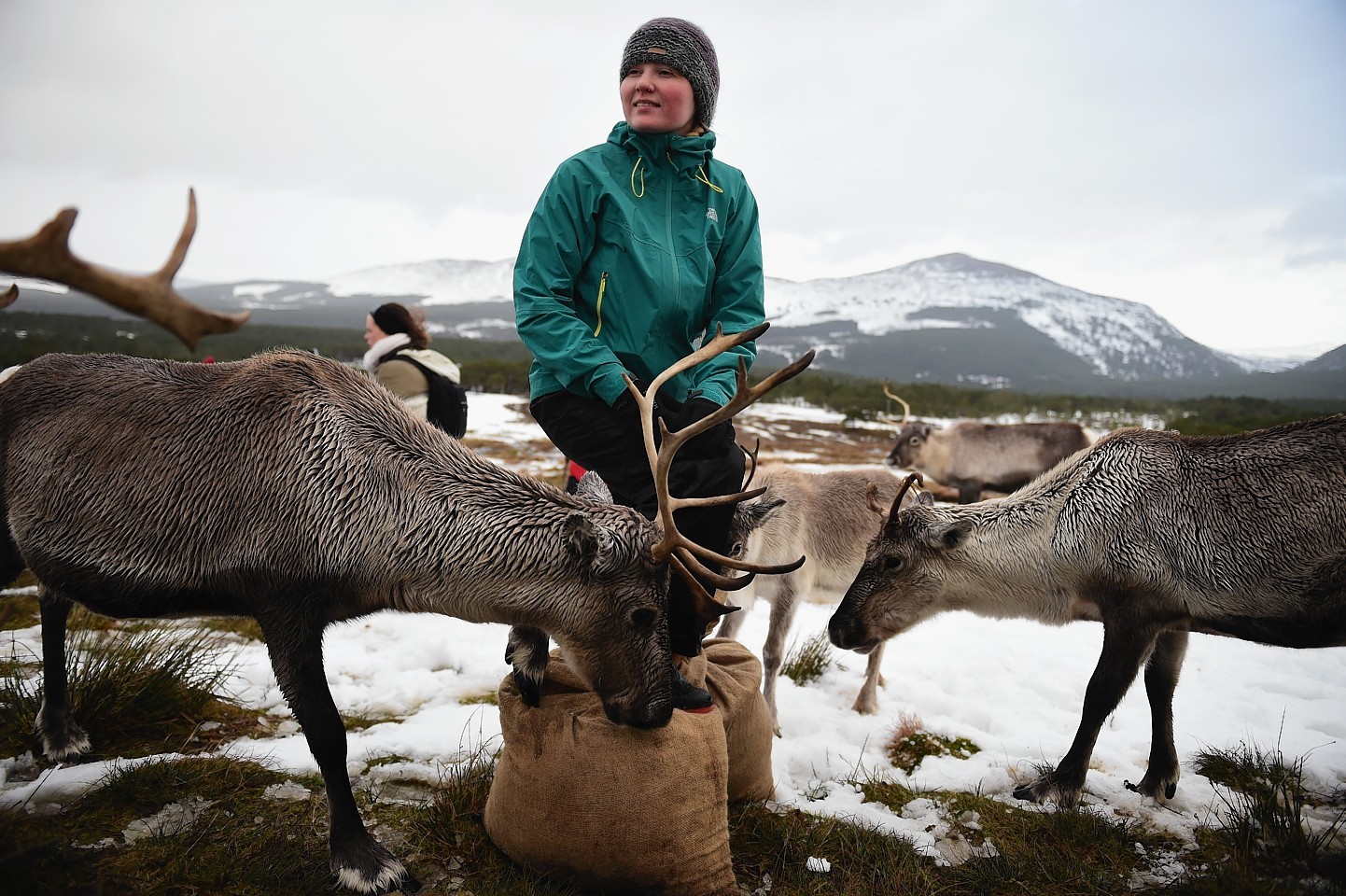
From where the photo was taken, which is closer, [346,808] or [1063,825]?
[346,808]

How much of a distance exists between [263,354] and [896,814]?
4139 mm

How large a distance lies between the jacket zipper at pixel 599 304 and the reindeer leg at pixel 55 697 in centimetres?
318

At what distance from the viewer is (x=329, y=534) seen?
309 centimetres

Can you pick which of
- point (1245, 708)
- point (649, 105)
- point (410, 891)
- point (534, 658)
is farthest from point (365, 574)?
point (1245, 708)

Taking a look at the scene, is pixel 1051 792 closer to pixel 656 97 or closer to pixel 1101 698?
pixel 1101 698

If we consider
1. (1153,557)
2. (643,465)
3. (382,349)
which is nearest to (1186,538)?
(1153,557)

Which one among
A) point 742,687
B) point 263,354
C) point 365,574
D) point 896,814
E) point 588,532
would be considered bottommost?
point 896,814

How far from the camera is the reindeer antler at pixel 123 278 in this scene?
6.44 ft

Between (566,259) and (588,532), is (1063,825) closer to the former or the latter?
(588,532)

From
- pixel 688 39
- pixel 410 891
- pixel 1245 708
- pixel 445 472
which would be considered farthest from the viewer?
pixel 1245 708

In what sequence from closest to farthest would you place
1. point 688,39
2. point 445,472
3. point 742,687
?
point 445,472
point 688,39
point 742,687

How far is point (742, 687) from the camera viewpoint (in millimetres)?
3832

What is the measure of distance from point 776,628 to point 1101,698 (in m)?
2.52

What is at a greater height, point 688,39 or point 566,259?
point 688,39
